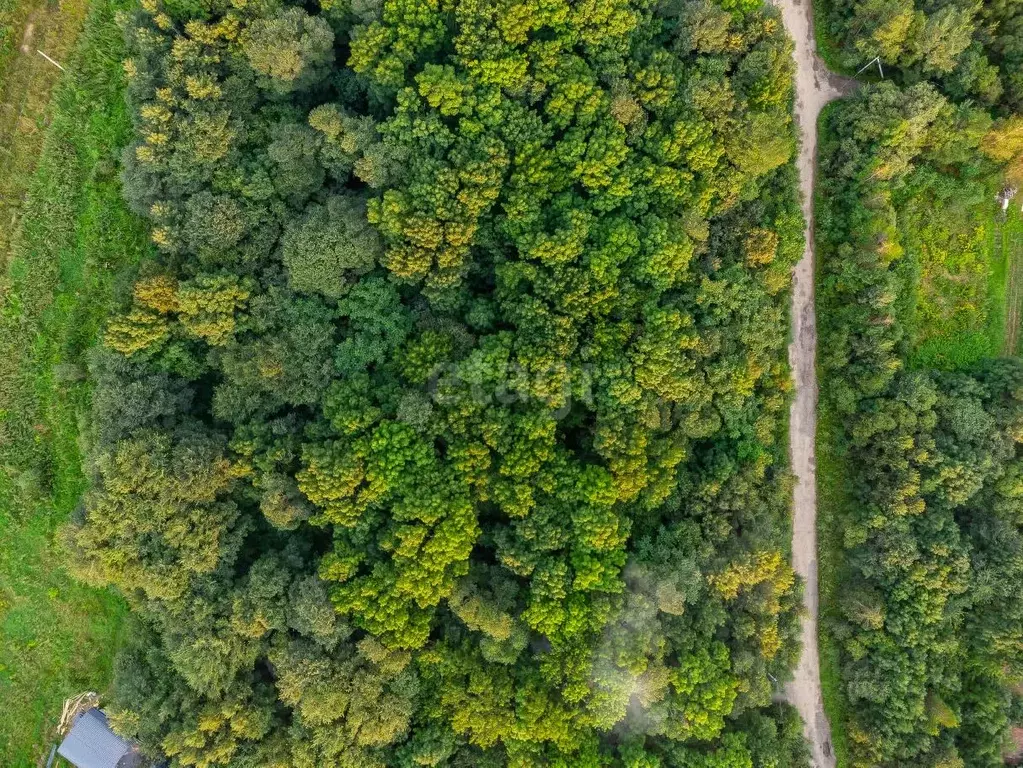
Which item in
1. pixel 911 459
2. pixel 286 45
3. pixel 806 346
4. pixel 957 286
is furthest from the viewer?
pixel 957 286

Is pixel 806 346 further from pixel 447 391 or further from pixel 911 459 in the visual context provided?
pixel 447 391

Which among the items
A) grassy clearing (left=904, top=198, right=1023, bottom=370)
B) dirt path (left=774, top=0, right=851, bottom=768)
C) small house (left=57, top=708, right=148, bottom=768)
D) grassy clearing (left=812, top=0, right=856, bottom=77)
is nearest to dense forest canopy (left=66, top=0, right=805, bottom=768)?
small house (left=57, top=708, right=148, bottom=768)

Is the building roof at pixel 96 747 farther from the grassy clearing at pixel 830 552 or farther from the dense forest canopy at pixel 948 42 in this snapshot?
the dense forest canopy at pixel 948 42

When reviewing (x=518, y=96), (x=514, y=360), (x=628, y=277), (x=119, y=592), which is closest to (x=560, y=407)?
(x=514, y=360)

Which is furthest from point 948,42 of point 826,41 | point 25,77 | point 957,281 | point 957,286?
point 25,77

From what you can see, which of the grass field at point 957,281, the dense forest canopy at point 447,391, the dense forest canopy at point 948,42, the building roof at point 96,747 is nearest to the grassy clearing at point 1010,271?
the grass field at point 957,281
